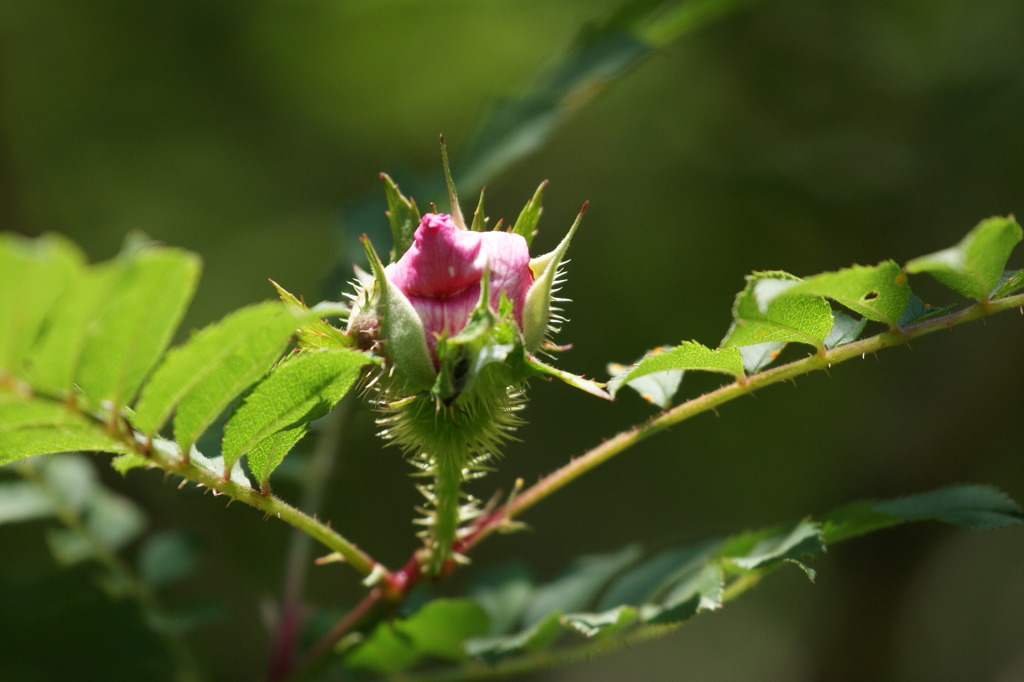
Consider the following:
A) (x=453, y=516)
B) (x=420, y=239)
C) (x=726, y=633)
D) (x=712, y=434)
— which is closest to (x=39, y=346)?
(x=420, y=239)

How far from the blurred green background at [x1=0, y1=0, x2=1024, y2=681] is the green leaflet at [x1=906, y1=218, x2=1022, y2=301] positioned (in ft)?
9.00

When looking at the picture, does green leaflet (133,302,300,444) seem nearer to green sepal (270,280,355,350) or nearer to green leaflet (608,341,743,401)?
green sepal (270,280,355,350)

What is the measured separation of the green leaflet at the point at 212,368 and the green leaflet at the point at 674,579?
82 centimetres

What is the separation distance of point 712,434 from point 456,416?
3646 mm

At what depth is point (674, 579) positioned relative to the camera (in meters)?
2.01

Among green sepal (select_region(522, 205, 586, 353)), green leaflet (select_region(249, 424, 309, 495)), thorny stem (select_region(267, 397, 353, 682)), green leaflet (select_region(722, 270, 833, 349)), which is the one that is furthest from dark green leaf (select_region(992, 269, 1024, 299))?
thorny stem (select_region(267, 397, 353, 682))

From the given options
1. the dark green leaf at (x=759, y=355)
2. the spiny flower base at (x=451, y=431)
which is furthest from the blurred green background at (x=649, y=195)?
the dark green leaf at (x=759, y=355)

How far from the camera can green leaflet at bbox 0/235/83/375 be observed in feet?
3.26

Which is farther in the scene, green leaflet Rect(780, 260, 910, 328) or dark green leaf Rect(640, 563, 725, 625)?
dark green leaf Rect(640, 563, 725, 625)

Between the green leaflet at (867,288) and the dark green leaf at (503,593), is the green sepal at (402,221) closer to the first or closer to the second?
the green leaflet at (867,288)

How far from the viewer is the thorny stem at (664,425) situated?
1.49 m

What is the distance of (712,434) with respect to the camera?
16.5 ft

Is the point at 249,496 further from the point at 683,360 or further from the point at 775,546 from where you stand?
the point at 775,546

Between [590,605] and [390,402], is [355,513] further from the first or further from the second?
[390,402]
